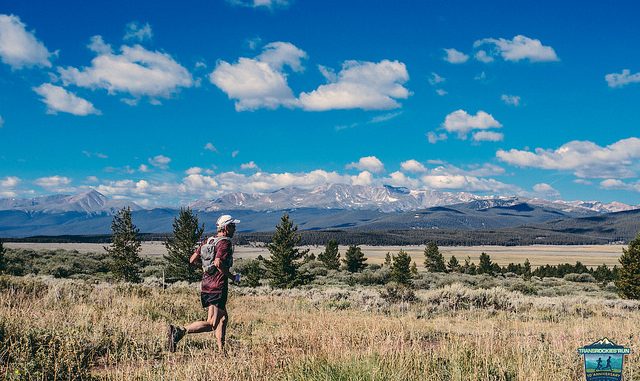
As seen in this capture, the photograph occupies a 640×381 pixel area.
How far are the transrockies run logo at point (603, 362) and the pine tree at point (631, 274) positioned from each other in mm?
27947

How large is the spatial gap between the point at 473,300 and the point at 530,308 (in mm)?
2158

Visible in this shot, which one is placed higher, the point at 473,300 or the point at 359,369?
the point at 359,369

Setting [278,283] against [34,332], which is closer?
[34,332]

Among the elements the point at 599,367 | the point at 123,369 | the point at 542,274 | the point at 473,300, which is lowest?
the point at 542,274

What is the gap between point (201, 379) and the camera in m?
4.76

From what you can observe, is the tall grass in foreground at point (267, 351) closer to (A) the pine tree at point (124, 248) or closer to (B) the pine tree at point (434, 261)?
(A) the pine tree at point (124, 248)

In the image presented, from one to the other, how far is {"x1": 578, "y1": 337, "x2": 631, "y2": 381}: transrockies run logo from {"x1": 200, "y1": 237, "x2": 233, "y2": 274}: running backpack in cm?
530

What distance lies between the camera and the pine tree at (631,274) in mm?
25984

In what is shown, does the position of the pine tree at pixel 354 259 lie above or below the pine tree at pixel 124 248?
below

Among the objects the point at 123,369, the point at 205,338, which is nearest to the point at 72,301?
the point at 205,338

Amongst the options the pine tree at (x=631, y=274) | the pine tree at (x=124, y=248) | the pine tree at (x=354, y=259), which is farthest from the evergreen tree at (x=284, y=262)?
the pine tree at (x=631, y=274)

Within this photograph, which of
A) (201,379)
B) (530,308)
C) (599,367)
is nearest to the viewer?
(599,367)

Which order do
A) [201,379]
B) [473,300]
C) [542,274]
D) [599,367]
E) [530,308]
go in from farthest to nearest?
[542,274], [473,300], [530,308], [201,379], [599,367]

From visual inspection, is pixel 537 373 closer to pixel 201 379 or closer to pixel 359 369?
pixel 359 369
